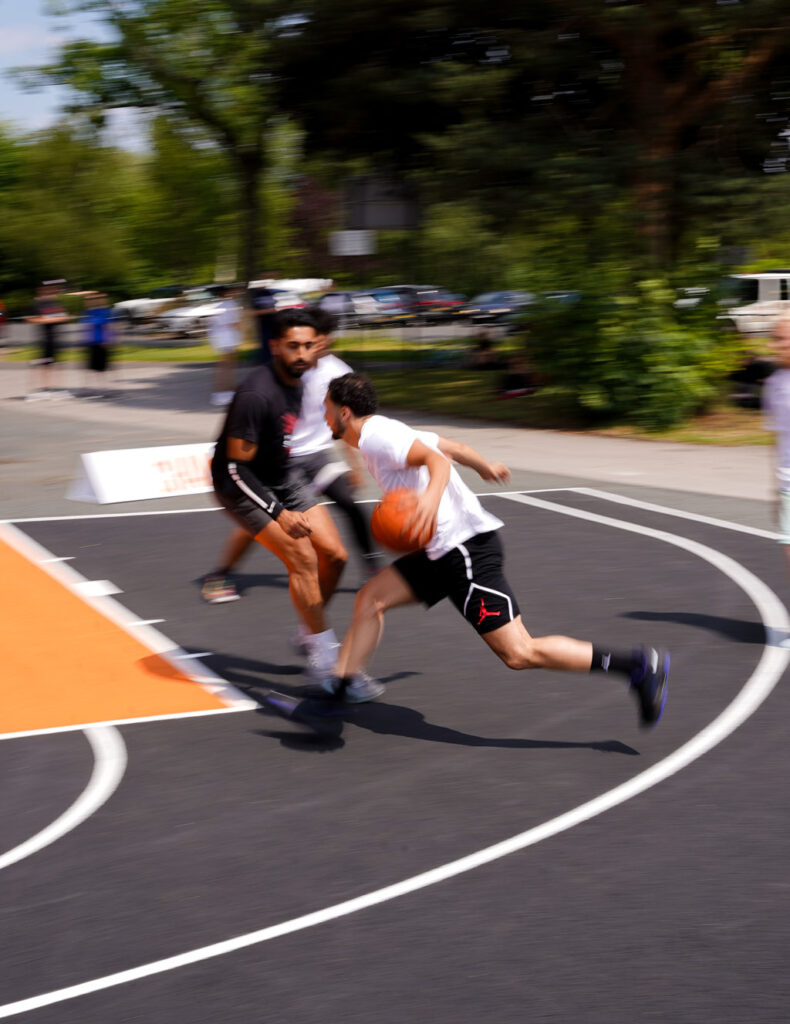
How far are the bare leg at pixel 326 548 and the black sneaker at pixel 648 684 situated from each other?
2003mm

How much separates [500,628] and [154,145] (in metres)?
38.5

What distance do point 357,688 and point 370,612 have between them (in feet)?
2.41

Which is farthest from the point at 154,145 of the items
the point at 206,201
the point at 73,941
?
the point at 73,941

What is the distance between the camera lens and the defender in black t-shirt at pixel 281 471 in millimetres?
6848

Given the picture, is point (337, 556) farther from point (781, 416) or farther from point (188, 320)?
point (188, 320)

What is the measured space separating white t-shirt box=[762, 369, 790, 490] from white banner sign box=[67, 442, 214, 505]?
270 inches

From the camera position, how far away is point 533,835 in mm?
5125

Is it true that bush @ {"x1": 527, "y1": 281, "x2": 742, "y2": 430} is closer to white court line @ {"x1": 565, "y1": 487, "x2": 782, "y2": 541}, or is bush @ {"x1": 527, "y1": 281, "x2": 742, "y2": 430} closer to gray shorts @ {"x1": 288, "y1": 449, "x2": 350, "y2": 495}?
white court line @ {"x1": 565, "y1": 487, "x2": 782, "y2": 541}

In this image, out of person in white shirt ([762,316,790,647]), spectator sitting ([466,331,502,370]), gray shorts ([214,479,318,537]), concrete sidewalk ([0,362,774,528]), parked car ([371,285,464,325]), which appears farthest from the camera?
parked car ([371,285,464,325])

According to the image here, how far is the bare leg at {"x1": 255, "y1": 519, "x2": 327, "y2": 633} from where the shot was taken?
6820 mm

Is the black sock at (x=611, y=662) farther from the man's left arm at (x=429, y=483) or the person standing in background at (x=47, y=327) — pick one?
the person standing in background at (x=47, y=327)

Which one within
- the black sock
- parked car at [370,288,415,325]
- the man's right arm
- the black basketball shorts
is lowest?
parked car at [370,288,415,325]

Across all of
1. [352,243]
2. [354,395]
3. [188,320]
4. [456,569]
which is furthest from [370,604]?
[188,320]

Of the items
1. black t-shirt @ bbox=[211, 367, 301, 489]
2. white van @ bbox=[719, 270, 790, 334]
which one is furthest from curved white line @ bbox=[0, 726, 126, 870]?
white van @ bbox=[719, 270, 790, 334]
